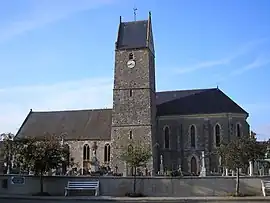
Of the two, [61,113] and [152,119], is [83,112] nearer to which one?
[61,113]

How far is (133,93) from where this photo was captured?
177 feet

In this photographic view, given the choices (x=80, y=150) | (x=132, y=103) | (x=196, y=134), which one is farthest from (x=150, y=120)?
(x=80, y=150)

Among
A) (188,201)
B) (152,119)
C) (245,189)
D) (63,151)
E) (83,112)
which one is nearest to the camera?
(188,201)

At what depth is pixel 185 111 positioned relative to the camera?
56.1 m

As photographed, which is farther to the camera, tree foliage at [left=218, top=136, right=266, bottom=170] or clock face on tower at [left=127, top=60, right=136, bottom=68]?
clock face on tower at [left=127, top=60, right=136, bottom=68]

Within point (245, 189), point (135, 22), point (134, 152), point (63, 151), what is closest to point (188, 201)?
point (245, 189)

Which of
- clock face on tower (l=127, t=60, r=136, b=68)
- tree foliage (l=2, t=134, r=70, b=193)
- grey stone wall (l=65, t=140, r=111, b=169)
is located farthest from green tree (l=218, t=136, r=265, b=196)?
grey stone wall (l=65, t=140, r=111, b=169)

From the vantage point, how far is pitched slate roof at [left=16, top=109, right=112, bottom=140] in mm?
58438

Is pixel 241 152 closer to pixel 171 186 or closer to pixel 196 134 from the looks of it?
pixel 171 186

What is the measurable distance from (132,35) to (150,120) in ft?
40.6

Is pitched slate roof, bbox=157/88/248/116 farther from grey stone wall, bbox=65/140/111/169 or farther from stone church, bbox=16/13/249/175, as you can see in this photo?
grey stone wall, bbox=65/140/111/169

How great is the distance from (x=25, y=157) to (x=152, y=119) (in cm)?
2477

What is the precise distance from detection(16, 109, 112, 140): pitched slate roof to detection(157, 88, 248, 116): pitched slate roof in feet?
26.9

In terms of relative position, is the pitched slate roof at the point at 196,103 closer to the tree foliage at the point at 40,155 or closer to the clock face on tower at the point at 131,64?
the clock face on tower at the point at 131,64
